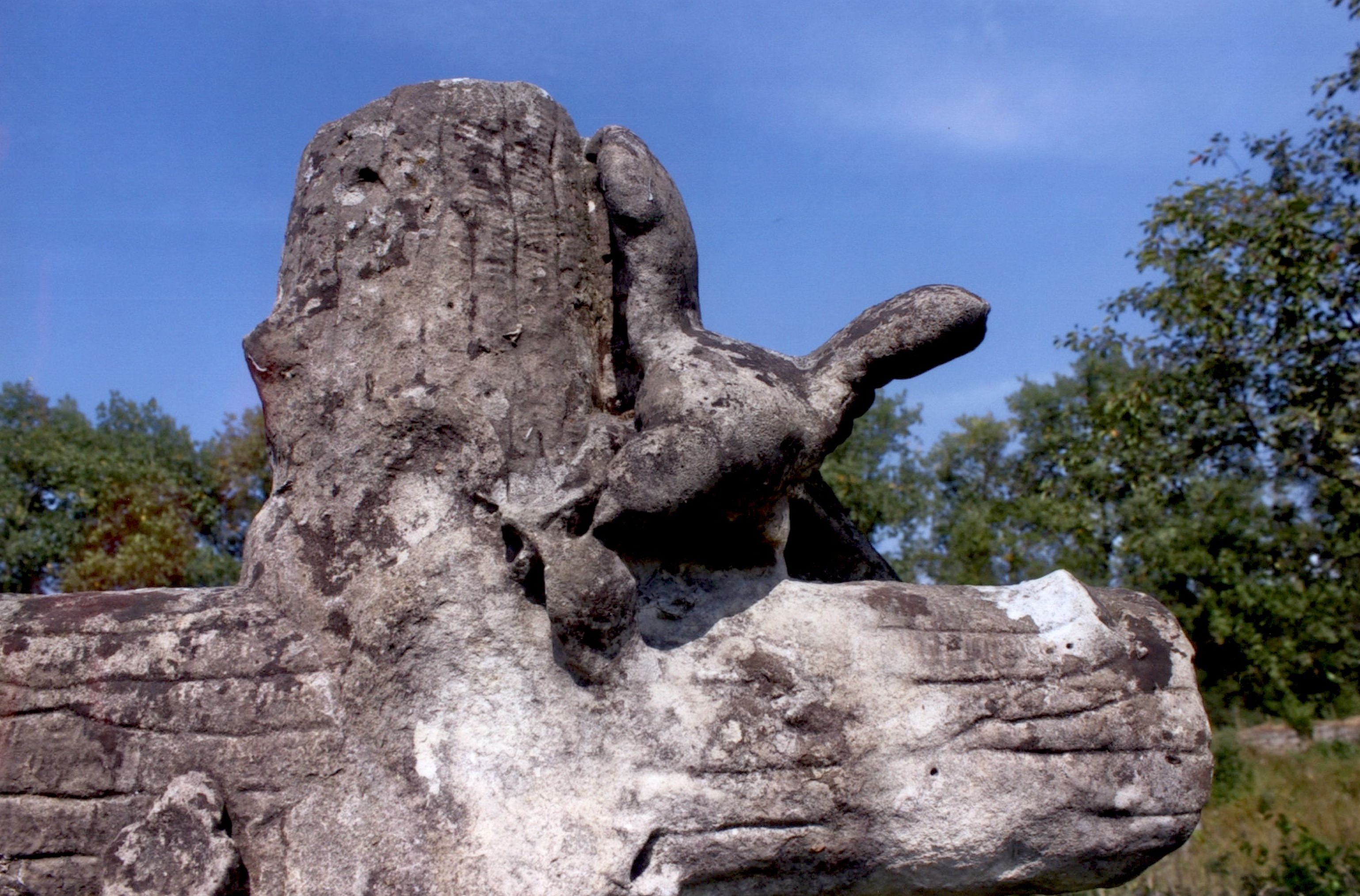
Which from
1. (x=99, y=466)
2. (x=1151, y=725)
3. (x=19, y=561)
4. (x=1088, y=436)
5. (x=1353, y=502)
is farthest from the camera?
(x=99, y=466)

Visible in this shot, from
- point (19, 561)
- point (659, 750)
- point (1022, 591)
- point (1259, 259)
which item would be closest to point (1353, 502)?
point (1259, 259)

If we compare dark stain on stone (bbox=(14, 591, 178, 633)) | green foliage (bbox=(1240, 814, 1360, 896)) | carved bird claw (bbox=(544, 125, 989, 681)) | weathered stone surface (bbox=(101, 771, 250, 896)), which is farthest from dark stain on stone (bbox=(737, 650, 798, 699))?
green foliage (bbox=(1240, 814, 1360, 896))

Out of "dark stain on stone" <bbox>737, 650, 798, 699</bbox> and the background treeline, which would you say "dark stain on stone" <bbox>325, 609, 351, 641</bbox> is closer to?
"dark stain on stone" <bbox>737, 650, 798, 699</bbox>

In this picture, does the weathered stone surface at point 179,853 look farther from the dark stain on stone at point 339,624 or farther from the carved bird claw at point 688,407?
the carved bird claw at point 688,407

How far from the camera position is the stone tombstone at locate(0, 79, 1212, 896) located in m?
2.20

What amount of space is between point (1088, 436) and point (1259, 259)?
204cm

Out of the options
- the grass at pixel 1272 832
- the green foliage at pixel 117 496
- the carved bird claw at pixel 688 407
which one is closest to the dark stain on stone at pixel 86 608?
the carved bird claw at pixel 688 407

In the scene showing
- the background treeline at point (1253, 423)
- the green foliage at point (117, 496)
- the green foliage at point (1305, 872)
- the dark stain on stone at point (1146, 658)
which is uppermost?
the green foliage at point (117, 496)

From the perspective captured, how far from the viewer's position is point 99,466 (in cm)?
1755

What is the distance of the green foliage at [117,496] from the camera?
1628 cm

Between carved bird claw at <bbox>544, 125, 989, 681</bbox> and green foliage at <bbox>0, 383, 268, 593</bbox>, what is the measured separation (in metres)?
15.1

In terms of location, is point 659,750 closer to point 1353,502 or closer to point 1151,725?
point 1151,725

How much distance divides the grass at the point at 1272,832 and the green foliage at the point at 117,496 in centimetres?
1342

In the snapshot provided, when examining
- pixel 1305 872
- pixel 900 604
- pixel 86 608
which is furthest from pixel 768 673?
pixel 1305 872
